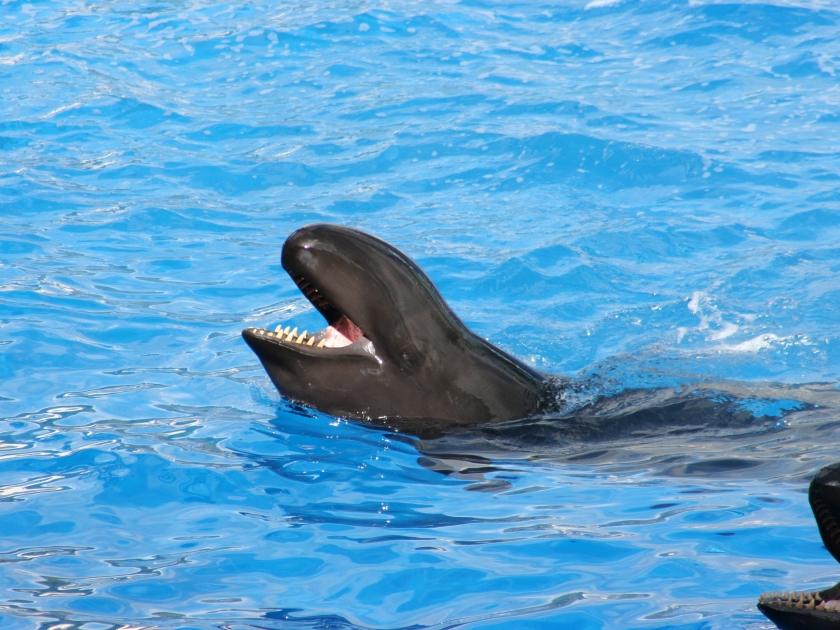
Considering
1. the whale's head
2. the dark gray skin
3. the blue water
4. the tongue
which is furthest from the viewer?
the tongue

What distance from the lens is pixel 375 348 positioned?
210 inches

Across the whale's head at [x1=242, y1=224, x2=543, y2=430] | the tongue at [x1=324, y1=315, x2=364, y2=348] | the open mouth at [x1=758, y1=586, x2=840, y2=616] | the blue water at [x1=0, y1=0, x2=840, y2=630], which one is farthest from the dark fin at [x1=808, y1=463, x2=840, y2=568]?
the tongue at [x1=324, y1=315, x2=364, y2=348]

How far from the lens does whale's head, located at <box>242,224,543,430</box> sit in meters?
5.22

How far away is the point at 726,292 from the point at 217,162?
5699 millimetres

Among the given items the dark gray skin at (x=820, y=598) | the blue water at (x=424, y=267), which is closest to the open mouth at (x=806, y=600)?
the dark gray skin at (x=820, y=598)

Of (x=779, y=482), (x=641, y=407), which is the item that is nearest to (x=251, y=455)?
(x=641, y=407)

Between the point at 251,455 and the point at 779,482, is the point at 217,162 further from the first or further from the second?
the point at 779,482

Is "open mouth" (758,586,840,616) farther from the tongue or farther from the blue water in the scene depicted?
the tongue

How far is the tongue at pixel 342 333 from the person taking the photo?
216 inches

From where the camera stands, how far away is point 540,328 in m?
8.26

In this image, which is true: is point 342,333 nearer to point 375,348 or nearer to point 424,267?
point 375,348

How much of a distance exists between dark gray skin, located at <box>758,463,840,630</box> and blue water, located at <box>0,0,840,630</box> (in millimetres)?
429

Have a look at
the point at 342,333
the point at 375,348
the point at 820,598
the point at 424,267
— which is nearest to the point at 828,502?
the point at 820,598

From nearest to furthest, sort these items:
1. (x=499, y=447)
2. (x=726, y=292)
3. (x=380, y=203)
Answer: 1. (x=499, y=447)
2. (x=726, y=292)
3. (x=380, y=203)
